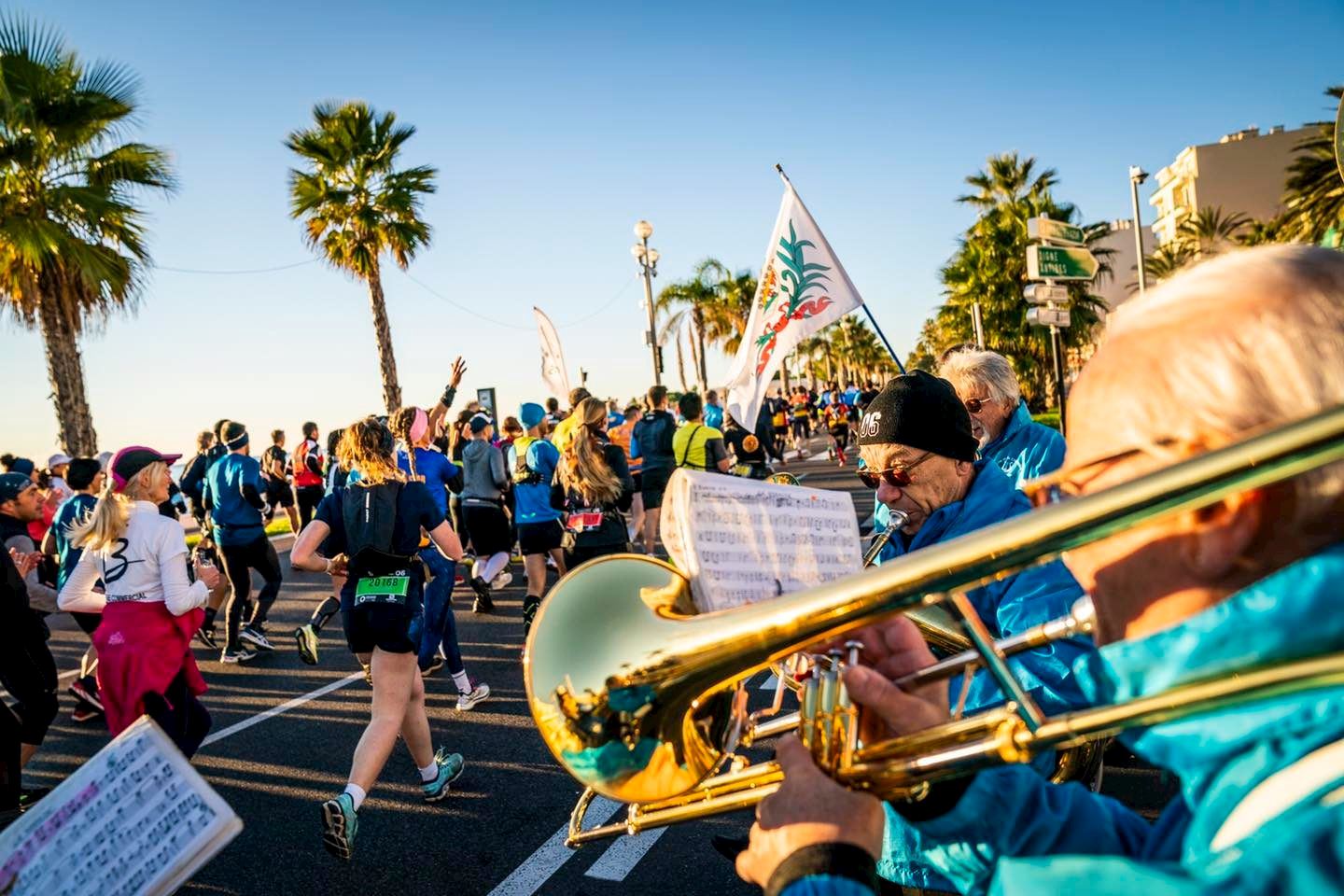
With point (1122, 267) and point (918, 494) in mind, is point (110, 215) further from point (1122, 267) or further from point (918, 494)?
point (1122, 267)

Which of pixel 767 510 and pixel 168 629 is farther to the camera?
pixel 168 629

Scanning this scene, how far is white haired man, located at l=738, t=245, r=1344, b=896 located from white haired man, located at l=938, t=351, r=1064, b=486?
2517 millimetres

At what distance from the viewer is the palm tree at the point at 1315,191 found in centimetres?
1791

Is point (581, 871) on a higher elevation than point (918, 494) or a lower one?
lower

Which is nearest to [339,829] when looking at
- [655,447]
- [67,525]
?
[67,525]

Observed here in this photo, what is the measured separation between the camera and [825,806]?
0.93 m

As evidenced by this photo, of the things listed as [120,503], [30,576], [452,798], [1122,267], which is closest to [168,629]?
[120,503]

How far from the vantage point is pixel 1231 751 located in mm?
708

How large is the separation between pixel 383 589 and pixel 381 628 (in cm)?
17

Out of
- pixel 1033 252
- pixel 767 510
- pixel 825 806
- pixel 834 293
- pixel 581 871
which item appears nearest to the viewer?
pixel 825 806

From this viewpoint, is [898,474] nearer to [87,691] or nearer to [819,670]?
[819,670]

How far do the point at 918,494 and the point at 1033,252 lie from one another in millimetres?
6724

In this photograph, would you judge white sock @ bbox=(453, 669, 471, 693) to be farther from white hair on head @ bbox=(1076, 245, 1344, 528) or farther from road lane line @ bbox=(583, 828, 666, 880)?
white hair on head @ bbox=(1076, 245, 1344, 528)

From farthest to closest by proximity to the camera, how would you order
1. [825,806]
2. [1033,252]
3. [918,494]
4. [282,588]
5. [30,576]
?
[282,588] < [1033,252] < [30,576] < [918,494] < [825,806]
